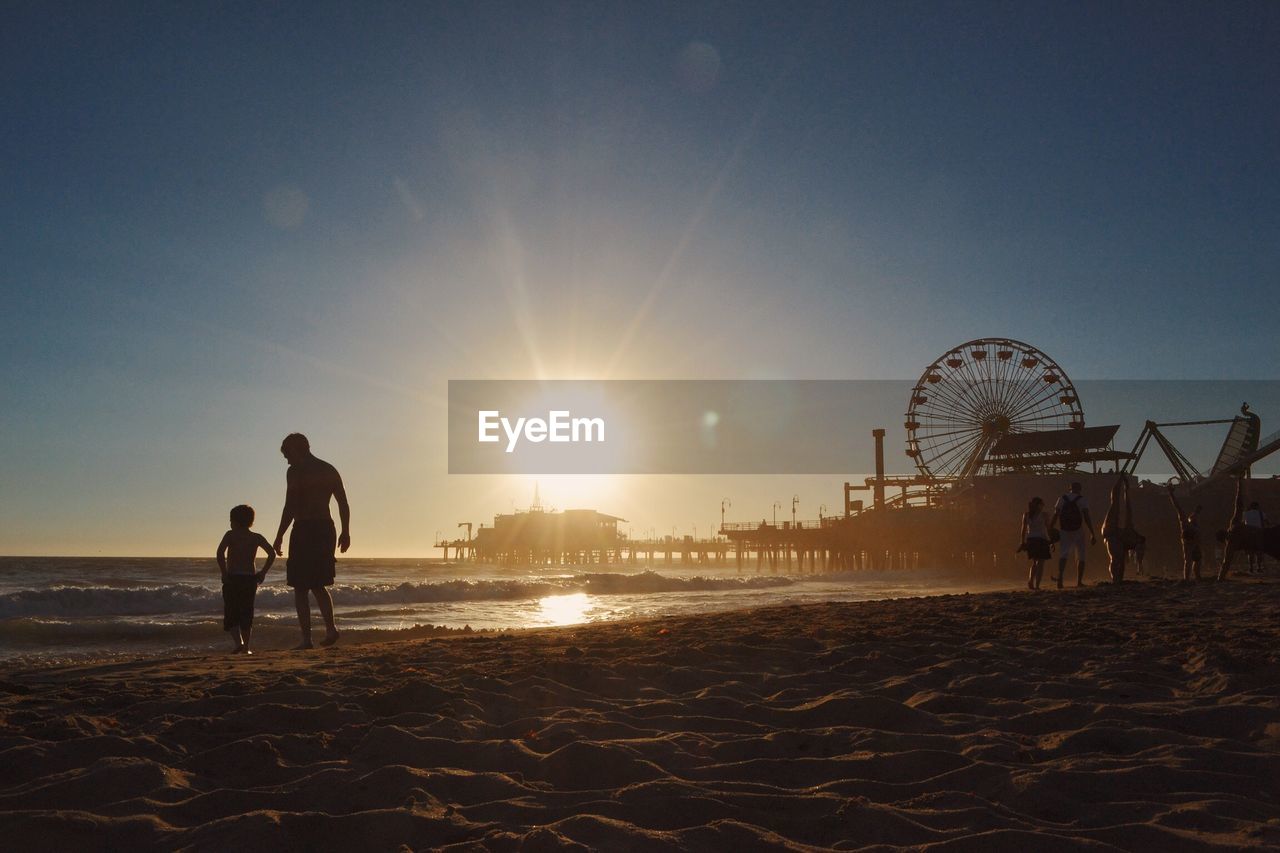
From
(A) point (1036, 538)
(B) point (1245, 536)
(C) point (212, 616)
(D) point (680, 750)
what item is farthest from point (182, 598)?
(B) point (1245, 536)

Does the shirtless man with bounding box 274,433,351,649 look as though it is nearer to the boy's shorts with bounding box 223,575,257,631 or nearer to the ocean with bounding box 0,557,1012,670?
the boy's shorts with bounding box 223,575,257,631

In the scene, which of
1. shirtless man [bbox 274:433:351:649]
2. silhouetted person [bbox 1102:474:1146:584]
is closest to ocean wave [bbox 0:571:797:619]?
shirtless man [bbox 274:433:351:649]

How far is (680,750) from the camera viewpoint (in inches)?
130

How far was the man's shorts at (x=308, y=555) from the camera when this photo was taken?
701cm

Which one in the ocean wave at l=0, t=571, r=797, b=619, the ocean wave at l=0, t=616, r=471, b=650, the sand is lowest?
the ocean wave at l=0, t=571, r=797, b=619

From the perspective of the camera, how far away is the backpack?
1138cm

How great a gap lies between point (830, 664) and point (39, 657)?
8389 millimetres

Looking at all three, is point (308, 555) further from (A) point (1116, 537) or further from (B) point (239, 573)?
(A) point (1116, 537)

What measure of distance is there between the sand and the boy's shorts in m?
1.64

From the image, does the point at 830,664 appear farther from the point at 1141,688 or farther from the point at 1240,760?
the point at 1240,760

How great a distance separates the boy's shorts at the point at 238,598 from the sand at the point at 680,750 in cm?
164

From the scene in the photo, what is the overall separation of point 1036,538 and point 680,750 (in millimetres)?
10132

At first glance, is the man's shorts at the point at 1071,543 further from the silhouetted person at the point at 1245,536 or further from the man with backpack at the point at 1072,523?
the silhouetted person at the point at 1245,536

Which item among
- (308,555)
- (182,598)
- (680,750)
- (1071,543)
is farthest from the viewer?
(182,598)
